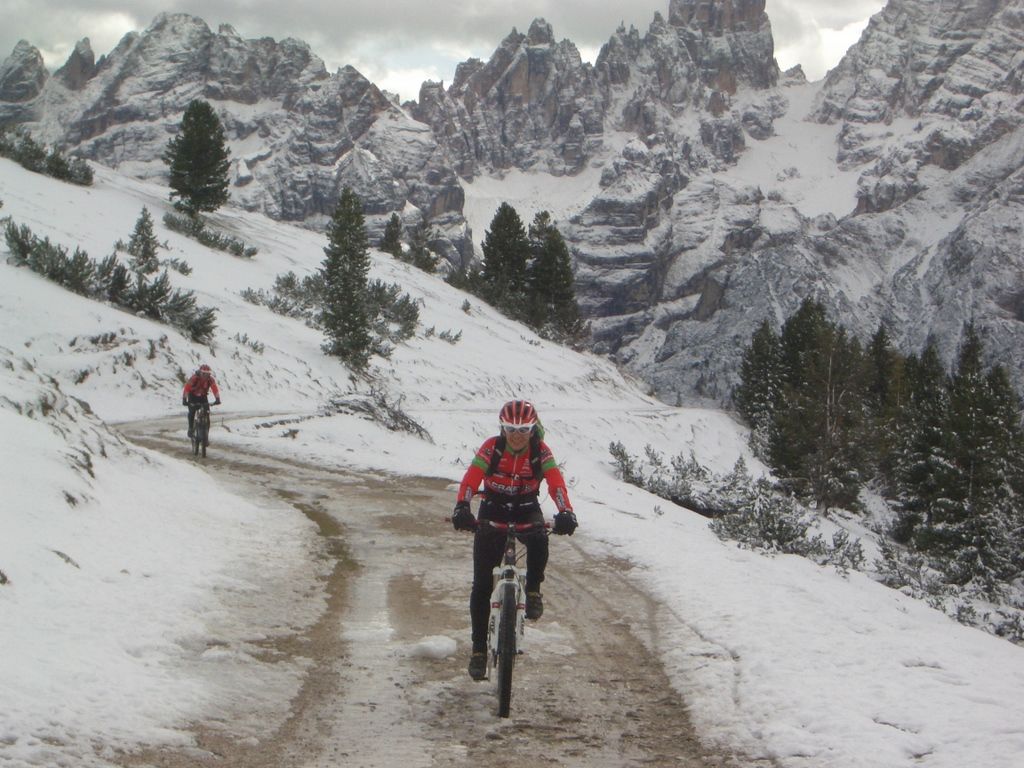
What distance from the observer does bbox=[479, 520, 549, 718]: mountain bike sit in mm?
5832

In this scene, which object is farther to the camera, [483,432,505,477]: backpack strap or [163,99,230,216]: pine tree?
[163,99,230,216]: pine tree

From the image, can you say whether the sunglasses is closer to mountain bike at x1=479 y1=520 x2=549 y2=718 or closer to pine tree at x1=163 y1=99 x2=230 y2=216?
mountain bike at x1=479 y1=520 x2=549 y2=718

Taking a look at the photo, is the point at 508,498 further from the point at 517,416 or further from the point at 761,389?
the point at 761,389

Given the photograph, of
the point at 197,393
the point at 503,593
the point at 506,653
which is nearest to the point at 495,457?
the point at 503,593

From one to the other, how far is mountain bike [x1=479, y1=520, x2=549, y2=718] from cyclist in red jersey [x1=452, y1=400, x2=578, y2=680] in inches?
2.9

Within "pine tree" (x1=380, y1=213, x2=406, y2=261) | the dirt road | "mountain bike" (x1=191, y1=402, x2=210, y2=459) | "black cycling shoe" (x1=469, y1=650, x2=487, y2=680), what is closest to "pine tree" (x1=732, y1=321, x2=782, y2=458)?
"pine tree" (x1=380, y1=213, x2=406, y2=261)

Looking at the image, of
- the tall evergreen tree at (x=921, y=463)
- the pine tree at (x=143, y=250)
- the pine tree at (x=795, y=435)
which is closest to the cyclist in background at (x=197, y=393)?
the pine tree at (x=143, y=250)

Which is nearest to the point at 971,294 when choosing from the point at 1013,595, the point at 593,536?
the point at 1013,595

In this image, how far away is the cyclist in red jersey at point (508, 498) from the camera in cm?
664

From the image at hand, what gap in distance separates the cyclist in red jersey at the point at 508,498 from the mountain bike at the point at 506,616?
0.24ft

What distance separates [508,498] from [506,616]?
3.38 ft

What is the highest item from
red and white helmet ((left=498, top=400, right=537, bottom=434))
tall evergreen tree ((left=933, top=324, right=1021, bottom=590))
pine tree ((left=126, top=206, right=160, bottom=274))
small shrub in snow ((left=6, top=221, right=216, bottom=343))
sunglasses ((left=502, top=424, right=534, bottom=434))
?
pine tree ((left=126, top=206, right=160, bottom=274))

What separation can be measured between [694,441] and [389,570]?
3543 cm

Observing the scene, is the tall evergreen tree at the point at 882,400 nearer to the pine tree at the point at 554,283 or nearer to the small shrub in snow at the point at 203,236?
the pine tree at the point at 554,283
